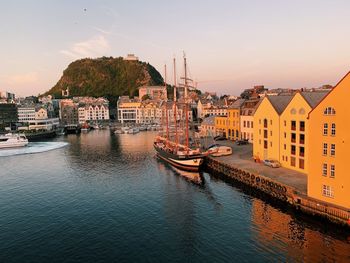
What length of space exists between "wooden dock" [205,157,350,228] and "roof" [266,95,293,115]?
11945 millimetres

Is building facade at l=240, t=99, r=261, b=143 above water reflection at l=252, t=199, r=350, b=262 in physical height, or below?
above

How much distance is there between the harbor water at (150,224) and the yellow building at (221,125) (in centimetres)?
3632

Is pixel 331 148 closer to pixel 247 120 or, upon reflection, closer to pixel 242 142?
pixel 242 142

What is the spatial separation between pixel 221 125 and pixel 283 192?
59.4 meters

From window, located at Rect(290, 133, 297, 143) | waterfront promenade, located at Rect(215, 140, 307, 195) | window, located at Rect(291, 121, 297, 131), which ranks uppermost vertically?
window, located at Rect(291, 121, 297, 131)

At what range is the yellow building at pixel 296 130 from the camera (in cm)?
4984

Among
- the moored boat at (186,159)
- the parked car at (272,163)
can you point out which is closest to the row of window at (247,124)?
the moored boat at (186,159)

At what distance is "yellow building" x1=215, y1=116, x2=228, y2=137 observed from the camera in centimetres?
9944

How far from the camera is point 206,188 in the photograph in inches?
2160

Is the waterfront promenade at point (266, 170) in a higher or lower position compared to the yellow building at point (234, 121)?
lower

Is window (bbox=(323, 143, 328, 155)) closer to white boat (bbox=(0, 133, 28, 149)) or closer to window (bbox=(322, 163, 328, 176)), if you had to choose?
window (bbox=(322, 163, 328, 176))

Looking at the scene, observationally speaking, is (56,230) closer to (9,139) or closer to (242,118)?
(242,118)

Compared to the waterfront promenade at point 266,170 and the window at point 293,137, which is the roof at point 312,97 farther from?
the waterfront promenade at point 266,170

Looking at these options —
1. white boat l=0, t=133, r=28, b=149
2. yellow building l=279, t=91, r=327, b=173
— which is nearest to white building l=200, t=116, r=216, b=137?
yellow building l=279, t=91, r=327, b=173
